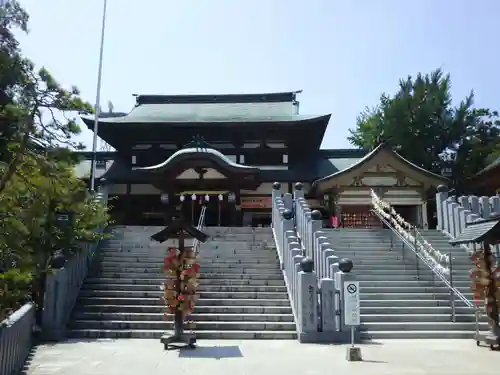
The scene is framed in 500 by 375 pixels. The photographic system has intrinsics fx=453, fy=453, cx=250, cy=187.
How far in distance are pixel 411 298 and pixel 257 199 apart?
11.7 meters

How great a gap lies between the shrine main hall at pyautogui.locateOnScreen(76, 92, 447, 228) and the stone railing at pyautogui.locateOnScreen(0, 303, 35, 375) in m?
11.6

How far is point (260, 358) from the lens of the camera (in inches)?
301

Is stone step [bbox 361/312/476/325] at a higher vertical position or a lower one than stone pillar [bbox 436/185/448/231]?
lower

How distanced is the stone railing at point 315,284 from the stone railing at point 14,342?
16.6ft

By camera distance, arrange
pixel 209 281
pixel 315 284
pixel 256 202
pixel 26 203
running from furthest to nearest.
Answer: pixel 256 202 < pixel 209 281 < pixel 315 284 < pixel 26 203

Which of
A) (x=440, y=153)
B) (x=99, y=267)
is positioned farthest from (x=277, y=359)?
(x=440, y=153)

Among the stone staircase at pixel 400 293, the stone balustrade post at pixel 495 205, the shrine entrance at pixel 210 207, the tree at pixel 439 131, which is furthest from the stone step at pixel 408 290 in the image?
the tree at pixel 439 131

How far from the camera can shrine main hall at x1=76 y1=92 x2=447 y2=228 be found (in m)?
20.1

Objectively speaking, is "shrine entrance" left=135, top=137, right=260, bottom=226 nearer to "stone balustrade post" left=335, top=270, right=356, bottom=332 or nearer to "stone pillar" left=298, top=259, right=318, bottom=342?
"stone balustrade post" left=335, top=270, right=356, bottom=332

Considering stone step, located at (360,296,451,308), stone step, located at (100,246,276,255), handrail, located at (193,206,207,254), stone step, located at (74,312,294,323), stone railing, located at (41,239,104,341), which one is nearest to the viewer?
stone railing, located at (41,239,104,341)

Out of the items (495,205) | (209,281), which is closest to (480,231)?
(209,281)

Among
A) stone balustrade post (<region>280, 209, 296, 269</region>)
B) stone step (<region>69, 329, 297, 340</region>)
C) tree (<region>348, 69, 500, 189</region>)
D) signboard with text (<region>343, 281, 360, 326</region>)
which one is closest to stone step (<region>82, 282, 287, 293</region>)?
stone balustrade post (<region>280, 209, 296, 269</region>)

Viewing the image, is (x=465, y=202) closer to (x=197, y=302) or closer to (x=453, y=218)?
(x=453, y=218)

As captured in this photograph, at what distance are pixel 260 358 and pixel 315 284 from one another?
2.32 metres
